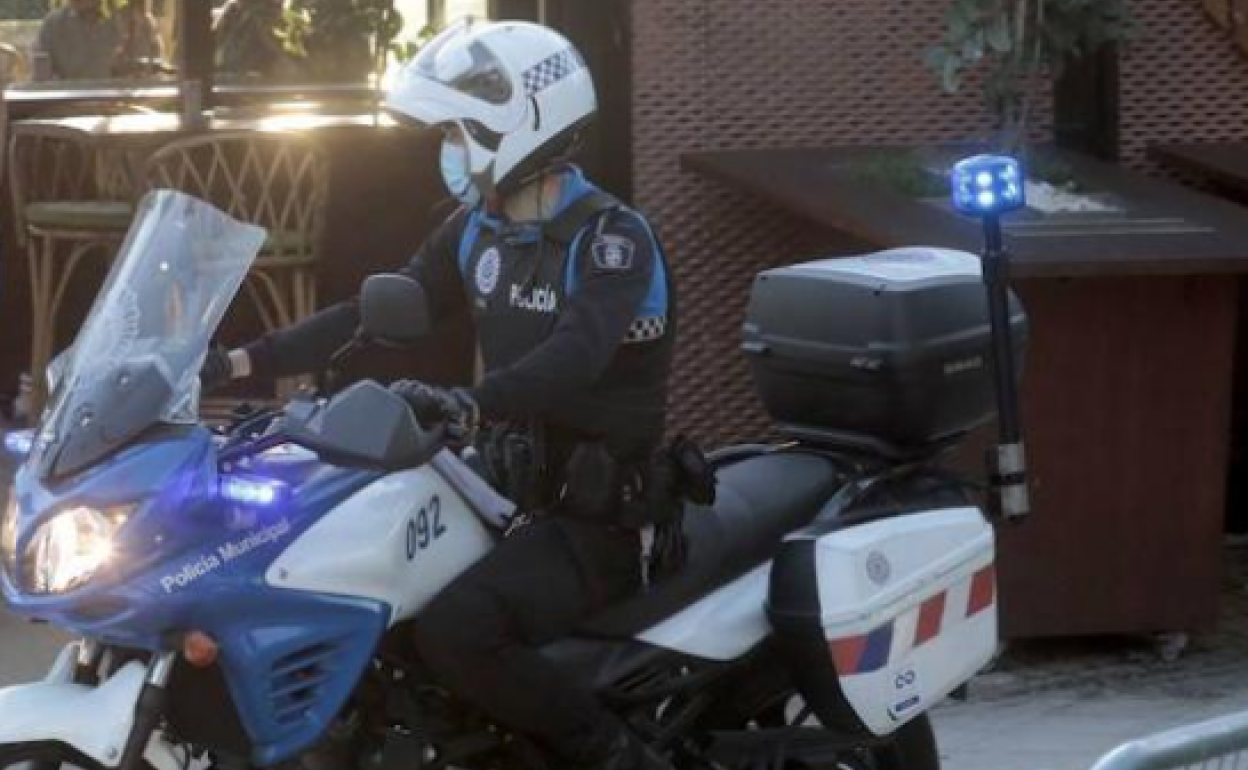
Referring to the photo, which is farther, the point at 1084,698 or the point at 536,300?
the point at 1084,698

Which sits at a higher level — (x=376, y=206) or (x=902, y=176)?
(x=902, y=176)

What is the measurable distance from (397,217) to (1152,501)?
3.04 metres

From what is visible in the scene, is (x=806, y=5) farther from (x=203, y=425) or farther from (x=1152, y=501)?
(x=203, y=425)

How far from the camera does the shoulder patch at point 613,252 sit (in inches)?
166

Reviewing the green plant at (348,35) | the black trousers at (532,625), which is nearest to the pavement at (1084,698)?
the black trousers at (532,625)

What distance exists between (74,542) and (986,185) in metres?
1.58

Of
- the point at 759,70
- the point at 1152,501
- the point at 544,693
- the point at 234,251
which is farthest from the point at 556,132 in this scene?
the point at 759,70

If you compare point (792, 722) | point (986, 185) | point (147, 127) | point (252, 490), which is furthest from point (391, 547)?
point (147, 127)

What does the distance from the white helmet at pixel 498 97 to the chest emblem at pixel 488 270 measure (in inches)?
5.5

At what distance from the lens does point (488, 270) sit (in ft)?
14.5

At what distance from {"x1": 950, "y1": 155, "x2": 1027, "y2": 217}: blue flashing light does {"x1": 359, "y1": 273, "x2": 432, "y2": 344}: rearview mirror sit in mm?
939

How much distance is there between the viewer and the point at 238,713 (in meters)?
Answer: 3.87

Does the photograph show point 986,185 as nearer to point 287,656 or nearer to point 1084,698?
point 287,656

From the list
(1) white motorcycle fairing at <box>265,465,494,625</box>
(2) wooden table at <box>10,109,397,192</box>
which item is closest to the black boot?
(1) white motorcycle fairing at <box>265,465,494,625</box>
